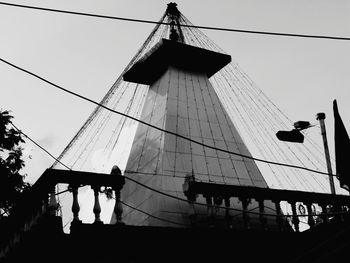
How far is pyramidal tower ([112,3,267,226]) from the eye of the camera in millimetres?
16438

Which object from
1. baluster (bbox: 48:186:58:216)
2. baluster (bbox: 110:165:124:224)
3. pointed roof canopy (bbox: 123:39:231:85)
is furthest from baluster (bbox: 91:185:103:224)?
pointed roof canopy (bbox: 123:39:231:85)

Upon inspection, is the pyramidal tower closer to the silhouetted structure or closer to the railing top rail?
the silhouetted structure

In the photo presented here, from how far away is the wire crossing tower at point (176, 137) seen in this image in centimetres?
1664

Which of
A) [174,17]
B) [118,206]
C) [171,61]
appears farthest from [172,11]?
[118,206]

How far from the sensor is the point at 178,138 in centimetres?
1812

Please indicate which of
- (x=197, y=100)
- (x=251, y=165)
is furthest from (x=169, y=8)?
(x=251, y=165)

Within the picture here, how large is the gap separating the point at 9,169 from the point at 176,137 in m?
4.94

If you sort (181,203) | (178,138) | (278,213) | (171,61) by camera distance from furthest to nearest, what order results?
1. (171,61)
2. (178,138)
3. (181,203)
4. (278,213)

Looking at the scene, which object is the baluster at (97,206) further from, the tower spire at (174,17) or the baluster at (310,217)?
the tower spire at (174,17)

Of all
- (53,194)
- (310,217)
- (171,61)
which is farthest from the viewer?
(171,61)

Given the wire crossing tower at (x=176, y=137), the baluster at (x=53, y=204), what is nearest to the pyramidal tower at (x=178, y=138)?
the wire crossing tower at (x=176, y=137)

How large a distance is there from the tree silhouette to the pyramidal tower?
3084mm

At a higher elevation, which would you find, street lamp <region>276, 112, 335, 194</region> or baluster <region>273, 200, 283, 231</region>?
street lamp <region>276, 112, 335, 194</region>

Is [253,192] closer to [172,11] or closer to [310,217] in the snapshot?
[310,217]
